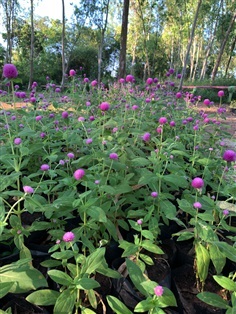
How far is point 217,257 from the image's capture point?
1.03 metres

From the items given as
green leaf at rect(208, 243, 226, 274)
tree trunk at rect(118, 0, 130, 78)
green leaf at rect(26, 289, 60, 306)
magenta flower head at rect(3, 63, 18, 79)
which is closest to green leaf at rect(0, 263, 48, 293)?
green leaf at rect(26, 289, 60, 306)

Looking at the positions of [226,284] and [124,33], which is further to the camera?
[124,33]

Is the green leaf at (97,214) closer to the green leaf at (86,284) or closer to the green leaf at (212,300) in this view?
the green leaf at (86,284)

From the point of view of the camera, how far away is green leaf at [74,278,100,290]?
2.61 ft

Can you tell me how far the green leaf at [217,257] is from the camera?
1.02 m

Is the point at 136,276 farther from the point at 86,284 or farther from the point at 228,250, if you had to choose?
the point at 228,250

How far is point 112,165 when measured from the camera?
4.78 feet

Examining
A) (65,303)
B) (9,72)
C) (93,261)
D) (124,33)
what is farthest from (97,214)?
(124,33)

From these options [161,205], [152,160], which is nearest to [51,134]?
[152,160]

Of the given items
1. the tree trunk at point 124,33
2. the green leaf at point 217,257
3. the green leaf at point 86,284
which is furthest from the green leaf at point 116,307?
the tree trunk at point 124,33

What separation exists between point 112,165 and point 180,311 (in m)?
0.77

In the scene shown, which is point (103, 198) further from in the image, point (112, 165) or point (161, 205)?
point (161, 205)

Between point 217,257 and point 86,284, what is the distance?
547mm

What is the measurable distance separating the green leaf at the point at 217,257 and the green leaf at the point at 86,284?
503 mm
